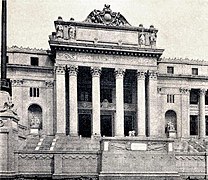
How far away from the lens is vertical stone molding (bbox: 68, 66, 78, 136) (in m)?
47.2

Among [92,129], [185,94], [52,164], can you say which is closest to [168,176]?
[52,164]

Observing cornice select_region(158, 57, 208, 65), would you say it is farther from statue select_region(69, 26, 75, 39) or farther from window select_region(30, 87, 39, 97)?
window select_region(30, 87, 39, 97)

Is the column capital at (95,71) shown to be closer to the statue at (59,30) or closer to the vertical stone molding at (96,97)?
the vertical stone molding at (96,97)

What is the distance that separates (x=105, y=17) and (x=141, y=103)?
488 inches

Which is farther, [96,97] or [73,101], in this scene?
[96,97]

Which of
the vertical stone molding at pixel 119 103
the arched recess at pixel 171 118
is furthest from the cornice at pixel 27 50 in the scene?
the arched recess at pixel 171 118

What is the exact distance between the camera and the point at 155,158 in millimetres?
28703

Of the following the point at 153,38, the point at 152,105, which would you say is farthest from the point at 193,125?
the point at 153,38

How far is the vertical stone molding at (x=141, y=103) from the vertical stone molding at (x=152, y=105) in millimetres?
792

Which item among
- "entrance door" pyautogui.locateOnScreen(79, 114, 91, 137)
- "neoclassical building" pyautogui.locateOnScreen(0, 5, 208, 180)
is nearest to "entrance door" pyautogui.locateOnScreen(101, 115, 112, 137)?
"neoclassical building" pyautogui.locateOnScreen(0, 5, 208, 180)

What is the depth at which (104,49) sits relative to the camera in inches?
1898

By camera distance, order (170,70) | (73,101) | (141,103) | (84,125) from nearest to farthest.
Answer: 1. (73,101)
2. (141,103)
3. (84,125)
4. (170,70)

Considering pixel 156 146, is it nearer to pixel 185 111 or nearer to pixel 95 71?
pixel 95 71

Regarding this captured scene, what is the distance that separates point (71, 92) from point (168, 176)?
21949mm
